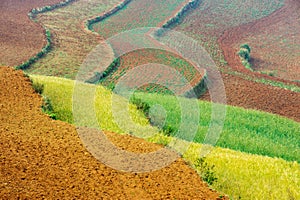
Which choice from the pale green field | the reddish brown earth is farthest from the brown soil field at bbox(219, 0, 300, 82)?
the reddish brown earth

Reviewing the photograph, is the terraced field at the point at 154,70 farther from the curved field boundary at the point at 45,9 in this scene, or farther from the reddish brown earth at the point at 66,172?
the reddish brown earth at the point at 66,172

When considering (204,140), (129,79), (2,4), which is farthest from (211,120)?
(2,4)

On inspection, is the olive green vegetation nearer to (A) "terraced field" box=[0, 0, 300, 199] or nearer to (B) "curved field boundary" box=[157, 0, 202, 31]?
(A) "terraced field" box=[0, 0, 300, 199]

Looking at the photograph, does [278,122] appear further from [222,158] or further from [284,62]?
[284,62]

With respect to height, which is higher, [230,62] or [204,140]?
[204,140]

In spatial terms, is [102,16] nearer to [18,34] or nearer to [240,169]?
[18,34]

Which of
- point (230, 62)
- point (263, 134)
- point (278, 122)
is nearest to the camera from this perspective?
point (263, 134)

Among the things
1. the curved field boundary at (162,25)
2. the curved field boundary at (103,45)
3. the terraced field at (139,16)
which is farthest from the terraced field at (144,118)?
the curved field boundary at (162,25)
